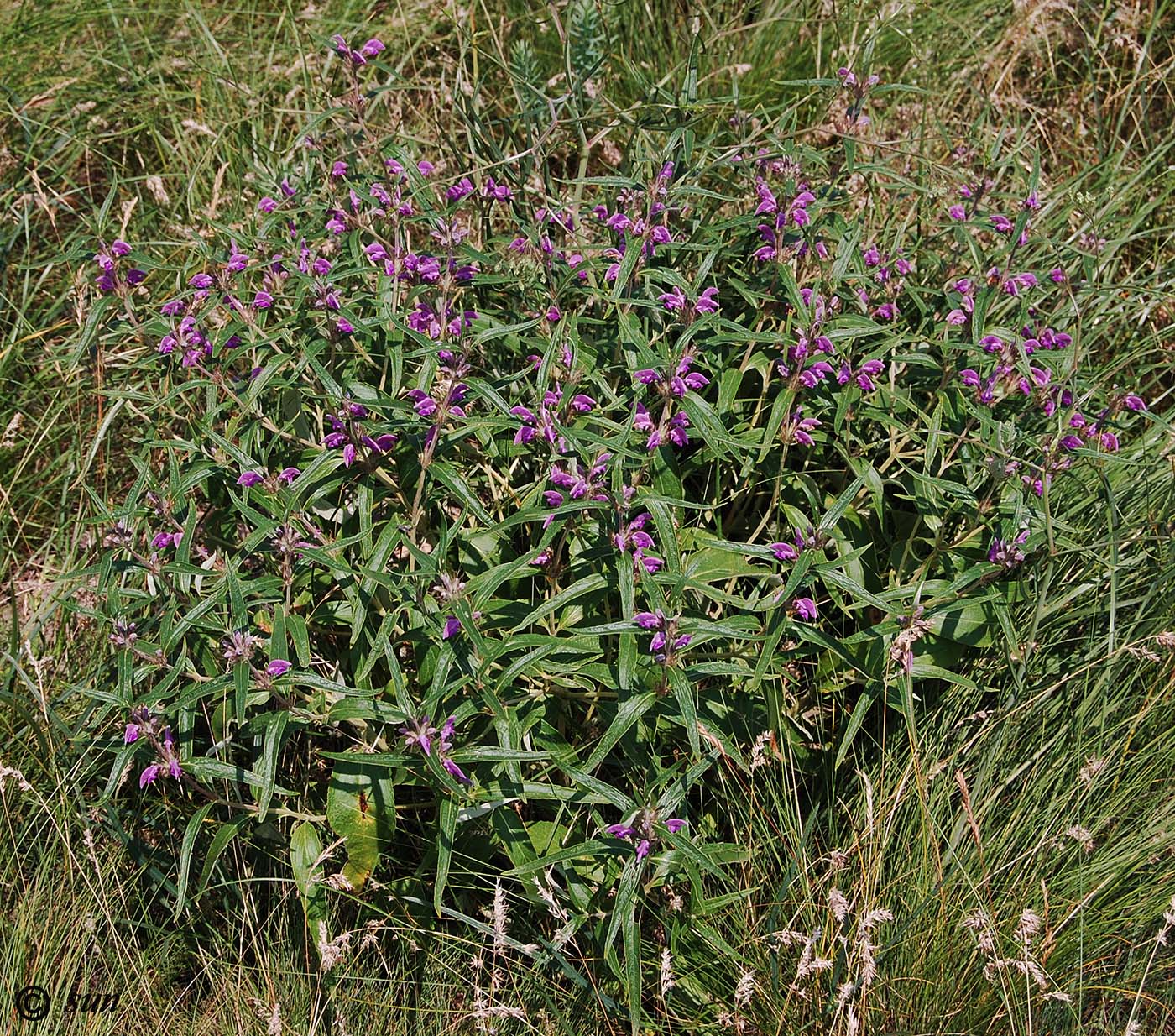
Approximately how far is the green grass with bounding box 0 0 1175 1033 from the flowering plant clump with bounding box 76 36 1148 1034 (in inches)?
5.8

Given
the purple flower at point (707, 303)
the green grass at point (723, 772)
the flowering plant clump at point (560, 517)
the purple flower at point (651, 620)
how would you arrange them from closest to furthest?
the purple flower at point (651, 620)
the flowering plant clump at point (560, 517)
the green grass at point (723, 772)
the purple flower at point (707, 303)

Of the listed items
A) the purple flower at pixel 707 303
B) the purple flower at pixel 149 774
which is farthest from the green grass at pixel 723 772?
the purple flower at pixel 707 303

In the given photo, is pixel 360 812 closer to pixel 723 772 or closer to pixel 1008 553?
pixel 723 772

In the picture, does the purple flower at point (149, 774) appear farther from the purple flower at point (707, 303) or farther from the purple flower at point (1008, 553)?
the purple flower at point (1008, 553)

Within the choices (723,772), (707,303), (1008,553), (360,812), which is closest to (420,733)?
(360,812)

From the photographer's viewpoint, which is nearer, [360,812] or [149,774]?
[149,774]

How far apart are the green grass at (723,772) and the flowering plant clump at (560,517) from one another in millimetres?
147

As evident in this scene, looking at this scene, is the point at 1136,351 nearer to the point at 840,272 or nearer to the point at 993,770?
the point at 840,272

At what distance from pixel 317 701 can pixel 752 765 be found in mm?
939

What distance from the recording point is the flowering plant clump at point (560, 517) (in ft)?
7.53

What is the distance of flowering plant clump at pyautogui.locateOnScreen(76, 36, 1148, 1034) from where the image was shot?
2.29 m

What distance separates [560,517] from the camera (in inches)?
91.5

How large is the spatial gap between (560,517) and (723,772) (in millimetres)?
793

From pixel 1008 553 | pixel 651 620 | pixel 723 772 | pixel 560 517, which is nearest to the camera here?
pixel 651 620
